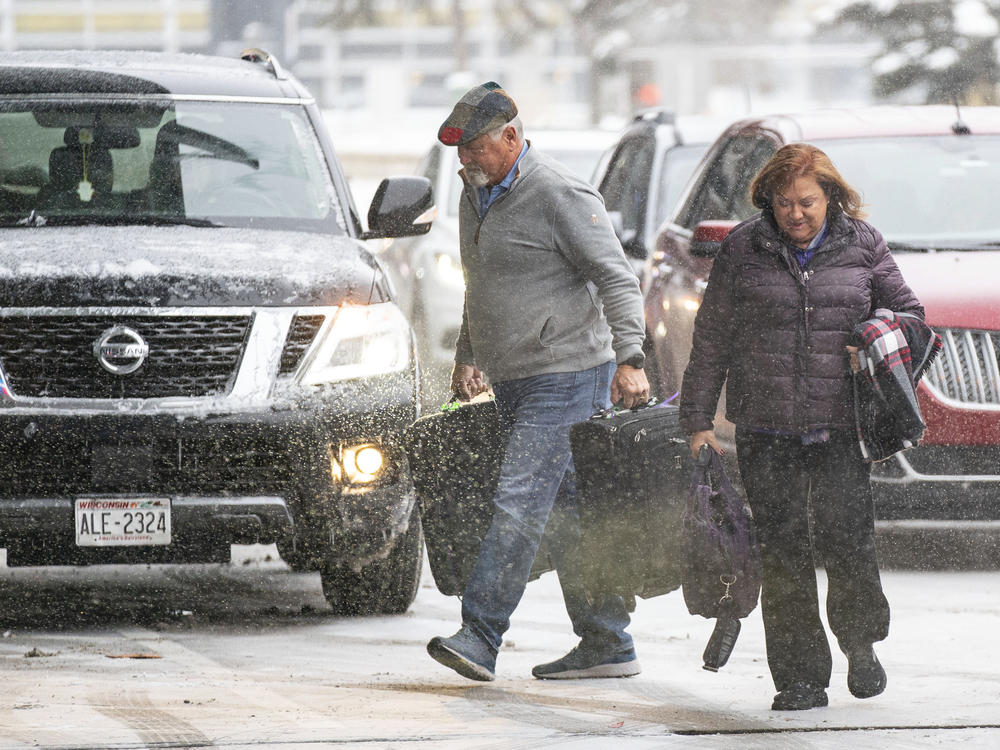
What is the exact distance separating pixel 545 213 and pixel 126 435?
1655mm

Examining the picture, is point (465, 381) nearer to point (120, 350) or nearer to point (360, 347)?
point (360, 347)

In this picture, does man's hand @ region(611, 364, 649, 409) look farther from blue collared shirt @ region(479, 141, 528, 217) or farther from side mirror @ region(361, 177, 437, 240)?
side mirror @ region(361, 177, 437, 240)

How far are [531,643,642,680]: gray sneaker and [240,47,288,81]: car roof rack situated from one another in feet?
10.7

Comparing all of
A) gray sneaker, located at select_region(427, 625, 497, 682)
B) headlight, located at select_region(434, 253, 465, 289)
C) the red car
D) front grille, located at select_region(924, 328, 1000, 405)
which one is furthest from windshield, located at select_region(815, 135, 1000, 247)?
headlight, located at select_region(434, 253, 465, 289)

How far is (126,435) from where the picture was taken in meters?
6.96

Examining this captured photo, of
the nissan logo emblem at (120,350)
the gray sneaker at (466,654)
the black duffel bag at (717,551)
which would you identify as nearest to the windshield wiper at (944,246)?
the black duffel bag at (717,551)

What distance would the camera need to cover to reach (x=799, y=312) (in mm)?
5879

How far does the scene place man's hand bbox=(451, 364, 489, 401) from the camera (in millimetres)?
6891

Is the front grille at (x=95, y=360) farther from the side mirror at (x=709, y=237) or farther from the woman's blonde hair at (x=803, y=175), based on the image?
the side mirror at (x=709, y=237)

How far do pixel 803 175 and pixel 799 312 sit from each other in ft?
1.26

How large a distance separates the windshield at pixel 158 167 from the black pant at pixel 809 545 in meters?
2.56

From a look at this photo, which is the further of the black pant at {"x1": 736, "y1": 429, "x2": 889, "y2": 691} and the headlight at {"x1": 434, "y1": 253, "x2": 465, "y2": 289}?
the headlight at {"x1": 434, "y1": 253, "x2": 465, "y2": 289}

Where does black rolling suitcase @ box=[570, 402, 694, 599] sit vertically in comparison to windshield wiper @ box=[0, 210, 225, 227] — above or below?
below

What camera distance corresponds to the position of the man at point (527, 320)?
6.29 meters
